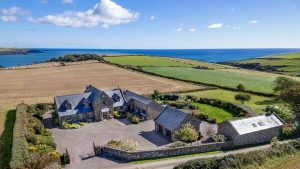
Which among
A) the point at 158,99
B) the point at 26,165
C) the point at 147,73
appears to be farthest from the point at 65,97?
the point at 147,73

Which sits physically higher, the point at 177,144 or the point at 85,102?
the point at 85,102

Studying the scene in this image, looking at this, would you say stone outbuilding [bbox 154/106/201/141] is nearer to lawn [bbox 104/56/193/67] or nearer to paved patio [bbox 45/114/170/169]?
paved patio [bbox 45/114/170/169]

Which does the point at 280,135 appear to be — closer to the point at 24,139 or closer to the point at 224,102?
the point at 224,102

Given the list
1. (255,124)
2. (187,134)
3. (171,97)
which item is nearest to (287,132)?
(255,124)

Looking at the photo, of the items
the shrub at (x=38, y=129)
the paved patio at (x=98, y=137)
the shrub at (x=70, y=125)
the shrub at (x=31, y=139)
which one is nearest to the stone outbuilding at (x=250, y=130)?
the paved patio at (x=98, y=137)

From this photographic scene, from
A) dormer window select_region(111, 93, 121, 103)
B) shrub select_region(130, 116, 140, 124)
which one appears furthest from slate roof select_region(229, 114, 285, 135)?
dormer window select_region(111, 93, 121, 103)

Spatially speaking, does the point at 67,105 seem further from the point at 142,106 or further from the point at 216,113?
the point at 216,113
